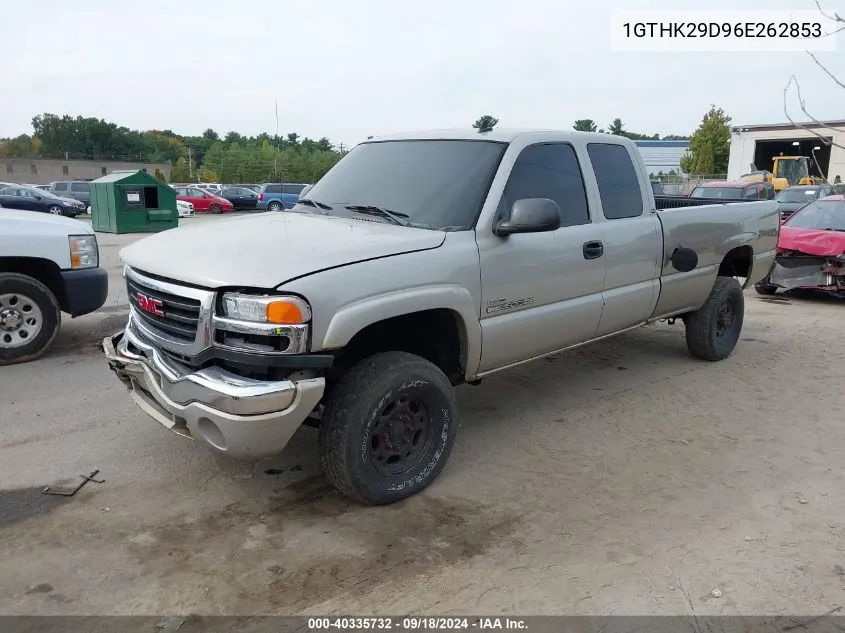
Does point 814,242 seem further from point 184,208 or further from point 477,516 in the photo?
point 184,208

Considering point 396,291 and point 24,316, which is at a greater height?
point 396,291

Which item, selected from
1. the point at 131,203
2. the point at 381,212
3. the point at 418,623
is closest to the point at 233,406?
the point at 418,623

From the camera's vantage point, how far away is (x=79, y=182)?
1251 inches

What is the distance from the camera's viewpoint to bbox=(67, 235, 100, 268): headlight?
20.0ft

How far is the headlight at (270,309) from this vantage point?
3.00 metres

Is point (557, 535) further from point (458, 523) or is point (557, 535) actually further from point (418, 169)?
point (418, 169)

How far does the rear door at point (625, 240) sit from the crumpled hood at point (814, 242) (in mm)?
4922

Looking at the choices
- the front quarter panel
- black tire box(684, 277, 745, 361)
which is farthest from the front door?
black tire box(684, 277, 745, 361)

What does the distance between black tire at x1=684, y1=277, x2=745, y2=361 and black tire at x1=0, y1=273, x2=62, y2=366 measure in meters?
5.76

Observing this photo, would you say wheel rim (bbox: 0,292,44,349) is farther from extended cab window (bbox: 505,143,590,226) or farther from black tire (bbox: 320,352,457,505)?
extended cab window (bbox: 505,143,590,226)

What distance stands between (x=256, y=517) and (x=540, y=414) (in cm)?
231

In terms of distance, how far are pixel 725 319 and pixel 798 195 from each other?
12688 mm

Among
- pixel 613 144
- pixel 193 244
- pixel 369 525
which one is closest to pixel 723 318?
pixel 613 144

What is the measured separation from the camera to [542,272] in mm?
4195
